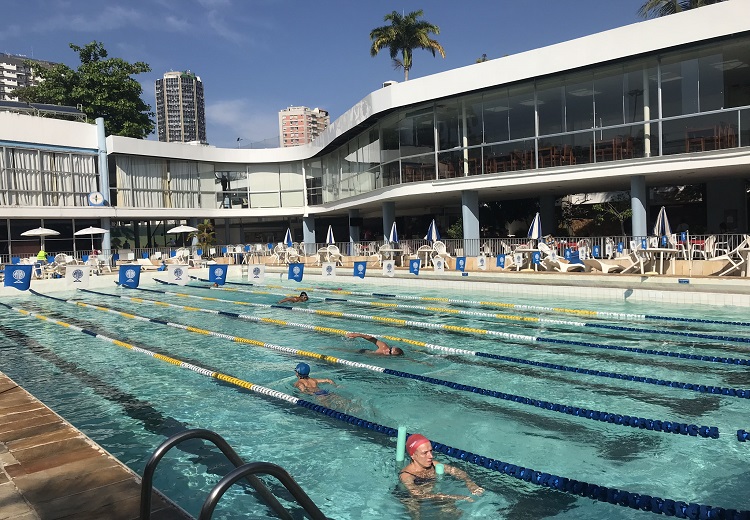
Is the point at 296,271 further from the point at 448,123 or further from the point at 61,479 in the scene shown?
the point at 61,479

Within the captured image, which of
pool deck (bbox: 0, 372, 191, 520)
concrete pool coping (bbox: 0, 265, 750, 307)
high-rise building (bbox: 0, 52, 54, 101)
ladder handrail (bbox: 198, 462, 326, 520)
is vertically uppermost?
high-rise building (bbox: 0, 52, 54, 101)

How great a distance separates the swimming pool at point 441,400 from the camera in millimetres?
4730

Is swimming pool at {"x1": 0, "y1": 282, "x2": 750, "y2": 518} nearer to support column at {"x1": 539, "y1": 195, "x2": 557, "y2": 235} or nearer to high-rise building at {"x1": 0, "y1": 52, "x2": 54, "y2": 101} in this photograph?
support column at {"x1": 539, "y1": 195, "x2": 557, "y2": 235}

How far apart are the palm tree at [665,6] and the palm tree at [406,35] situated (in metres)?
12.9

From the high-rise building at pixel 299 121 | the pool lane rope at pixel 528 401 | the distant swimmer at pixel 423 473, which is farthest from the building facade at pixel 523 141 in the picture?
the high-rise building at pixel 299 121

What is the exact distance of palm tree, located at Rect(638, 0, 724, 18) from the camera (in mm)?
33750

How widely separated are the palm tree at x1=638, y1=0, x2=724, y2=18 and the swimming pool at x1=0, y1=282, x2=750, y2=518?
29.3 metres

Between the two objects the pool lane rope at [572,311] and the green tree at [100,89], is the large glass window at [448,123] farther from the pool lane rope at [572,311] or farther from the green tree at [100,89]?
the green tree at [100,89]

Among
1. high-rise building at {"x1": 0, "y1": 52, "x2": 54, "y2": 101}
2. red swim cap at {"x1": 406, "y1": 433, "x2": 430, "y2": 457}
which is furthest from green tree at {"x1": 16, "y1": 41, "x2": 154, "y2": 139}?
high-rise building at {"x1": 0, "y1": 52, "x2": 54, "y2": 101}

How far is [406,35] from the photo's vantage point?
37406 mm

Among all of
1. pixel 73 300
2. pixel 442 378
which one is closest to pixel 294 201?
pixel 73 300

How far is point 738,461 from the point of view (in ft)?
16.2

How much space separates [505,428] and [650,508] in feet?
7.92

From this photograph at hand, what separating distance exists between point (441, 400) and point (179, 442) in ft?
14.8
